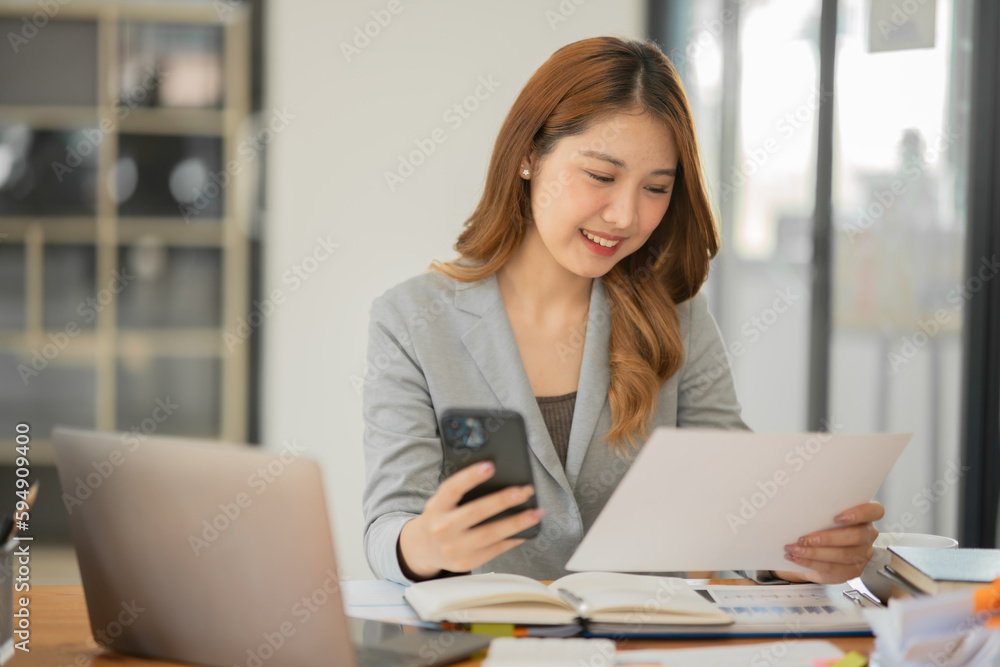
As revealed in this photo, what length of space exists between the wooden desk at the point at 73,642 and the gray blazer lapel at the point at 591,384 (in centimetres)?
56

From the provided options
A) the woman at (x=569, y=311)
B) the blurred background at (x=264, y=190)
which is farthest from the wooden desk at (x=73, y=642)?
the blurred background at (x=264, y=190)

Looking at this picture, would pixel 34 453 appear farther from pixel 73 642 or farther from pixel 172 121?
pixel 73 642

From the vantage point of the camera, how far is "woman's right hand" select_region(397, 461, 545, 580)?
3.49 ft

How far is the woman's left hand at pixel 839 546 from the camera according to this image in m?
1.21

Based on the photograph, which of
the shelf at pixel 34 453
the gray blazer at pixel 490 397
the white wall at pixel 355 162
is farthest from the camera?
the white wall at pixel 355 162

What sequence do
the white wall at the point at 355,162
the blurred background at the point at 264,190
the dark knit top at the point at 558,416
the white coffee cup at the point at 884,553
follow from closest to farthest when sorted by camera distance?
the white coffee cup at the point at 884,553 < the dark knit top at the point at 558,416 < the blurred background at the point at 264,190 < the white wall at the point at 355,162

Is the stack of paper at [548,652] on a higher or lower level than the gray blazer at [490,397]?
lower

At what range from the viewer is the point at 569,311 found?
1.75 m

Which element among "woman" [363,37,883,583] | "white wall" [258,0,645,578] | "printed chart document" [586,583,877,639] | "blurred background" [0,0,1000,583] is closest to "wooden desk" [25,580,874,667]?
"printed chart document" [586,583,877,639]

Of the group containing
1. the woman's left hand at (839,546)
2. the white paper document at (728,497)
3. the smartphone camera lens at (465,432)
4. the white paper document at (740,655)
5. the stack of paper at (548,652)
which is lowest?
the white paper document at (740,655)

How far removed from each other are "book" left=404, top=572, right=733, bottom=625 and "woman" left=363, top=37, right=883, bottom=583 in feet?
0.94

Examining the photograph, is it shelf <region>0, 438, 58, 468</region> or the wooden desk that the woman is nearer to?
the wooden desk

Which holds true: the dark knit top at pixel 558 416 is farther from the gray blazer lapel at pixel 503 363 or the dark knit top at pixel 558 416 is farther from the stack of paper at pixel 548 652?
the stack of paper at pixel 548 652

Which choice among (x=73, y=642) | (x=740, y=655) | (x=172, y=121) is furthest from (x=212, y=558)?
(x=172, y=121)
